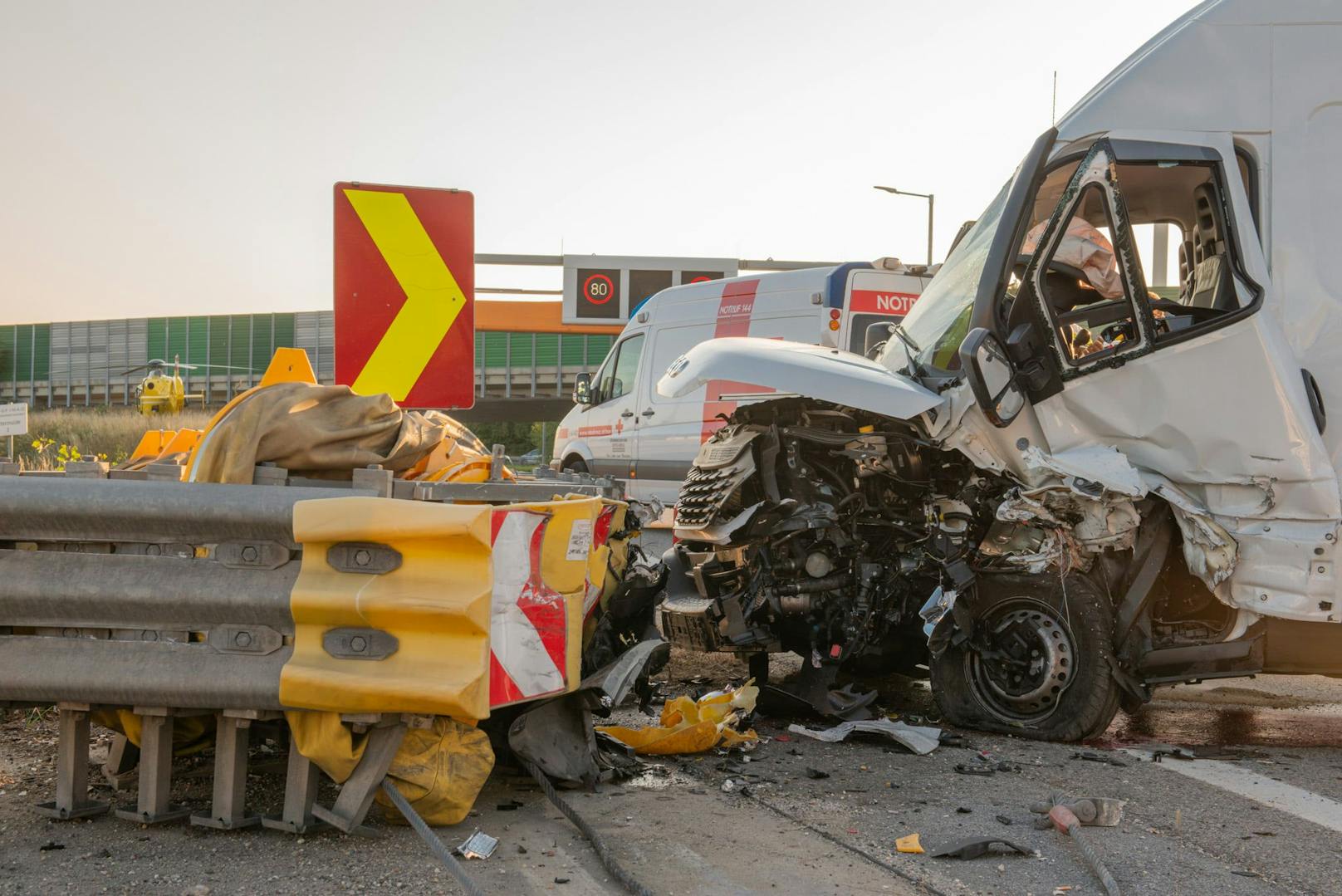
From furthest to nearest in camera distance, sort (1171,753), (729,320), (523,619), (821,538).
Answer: (729,320) → (821,538) → (1171,753) → (523,619)

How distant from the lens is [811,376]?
5.42m

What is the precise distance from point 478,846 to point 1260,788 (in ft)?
10.2

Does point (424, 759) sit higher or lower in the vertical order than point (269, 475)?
lower

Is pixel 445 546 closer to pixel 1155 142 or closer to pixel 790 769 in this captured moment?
pixel 790 769

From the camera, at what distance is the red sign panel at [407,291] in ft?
17.6

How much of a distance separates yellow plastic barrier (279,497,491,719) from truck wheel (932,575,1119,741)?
113 inches

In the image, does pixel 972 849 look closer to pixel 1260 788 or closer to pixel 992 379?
pixel 1260 788

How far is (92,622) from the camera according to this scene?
3412mm

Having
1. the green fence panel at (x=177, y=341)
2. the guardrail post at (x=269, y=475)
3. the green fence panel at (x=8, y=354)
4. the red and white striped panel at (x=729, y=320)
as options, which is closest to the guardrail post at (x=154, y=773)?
the guardrail post at (x=269, y=475)

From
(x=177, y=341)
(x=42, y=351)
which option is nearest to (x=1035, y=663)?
(x=177, y=341)

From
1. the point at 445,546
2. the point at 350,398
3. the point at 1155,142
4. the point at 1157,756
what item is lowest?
the point at 1157,756

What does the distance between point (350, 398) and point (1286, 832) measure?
3.57 m

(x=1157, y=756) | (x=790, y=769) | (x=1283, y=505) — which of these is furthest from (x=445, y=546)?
(x=1283, y=505)

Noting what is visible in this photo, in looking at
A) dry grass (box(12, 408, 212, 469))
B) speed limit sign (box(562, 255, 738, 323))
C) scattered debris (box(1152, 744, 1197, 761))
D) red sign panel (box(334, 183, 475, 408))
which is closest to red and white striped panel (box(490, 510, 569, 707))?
red sign panel (box(334, 183, 475, 408))
